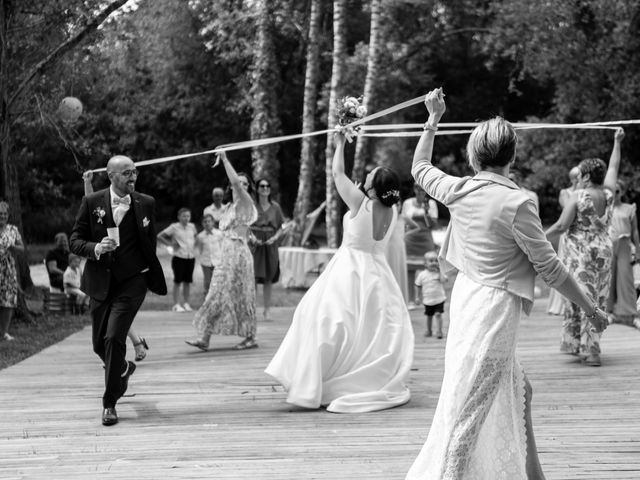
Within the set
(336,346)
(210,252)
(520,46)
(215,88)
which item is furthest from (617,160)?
(215,88)

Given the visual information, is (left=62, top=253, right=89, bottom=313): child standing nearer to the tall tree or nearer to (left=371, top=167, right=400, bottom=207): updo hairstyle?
the tall tree

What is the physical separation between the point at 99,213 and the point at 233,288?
3.84m

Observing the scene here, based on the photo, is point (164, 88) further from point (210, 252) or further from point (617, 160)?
point (617, 160)

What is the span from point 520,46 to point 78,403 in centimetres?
1951

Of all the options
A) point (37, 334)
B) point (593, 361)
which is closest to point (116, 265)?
point (593, 361)

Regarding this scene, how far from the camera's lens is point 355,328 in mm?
8055

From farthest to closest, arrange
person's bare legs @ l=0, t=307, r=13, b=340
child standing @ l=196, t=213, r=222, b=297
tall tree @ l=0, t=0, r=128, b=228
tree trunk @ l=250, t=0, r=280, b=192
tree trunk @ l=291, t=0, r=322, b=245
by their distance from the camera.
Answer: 1. tree trunk @ l=250, t=0, r=280, b=192
2. tree trunk @ l=291, t=0, r=322, b=245
3. child standing @ l=196, t=213, r=222, b=297
4. tall tree @ l=0, t=0, r=128, b=228
5. person's bare legs @ l=0, t=307, r=13, b=340

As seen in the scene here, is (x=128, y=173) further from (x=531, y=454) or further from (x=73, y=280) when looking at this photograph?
(x=73, y=280)

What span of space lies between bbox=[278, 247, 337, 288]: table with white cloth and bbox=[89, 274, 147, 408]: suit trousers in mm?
11792

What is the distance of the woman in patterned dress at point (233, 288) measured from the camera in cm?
1121

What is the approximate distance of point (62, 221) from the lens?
35.1 m

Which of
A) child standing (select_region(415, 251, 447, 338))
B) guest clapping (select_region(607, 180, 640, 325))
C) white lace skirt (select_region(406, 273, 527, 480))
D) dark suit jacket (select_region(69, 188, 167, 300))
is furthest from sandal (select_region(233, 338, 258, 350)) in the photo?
white lace skirt (select_region(406, 273, 527, 480))

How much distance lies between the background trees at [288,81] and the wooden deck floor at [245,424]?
17.3 feet

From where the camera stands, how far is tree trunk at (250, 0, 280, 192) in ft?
76.9
